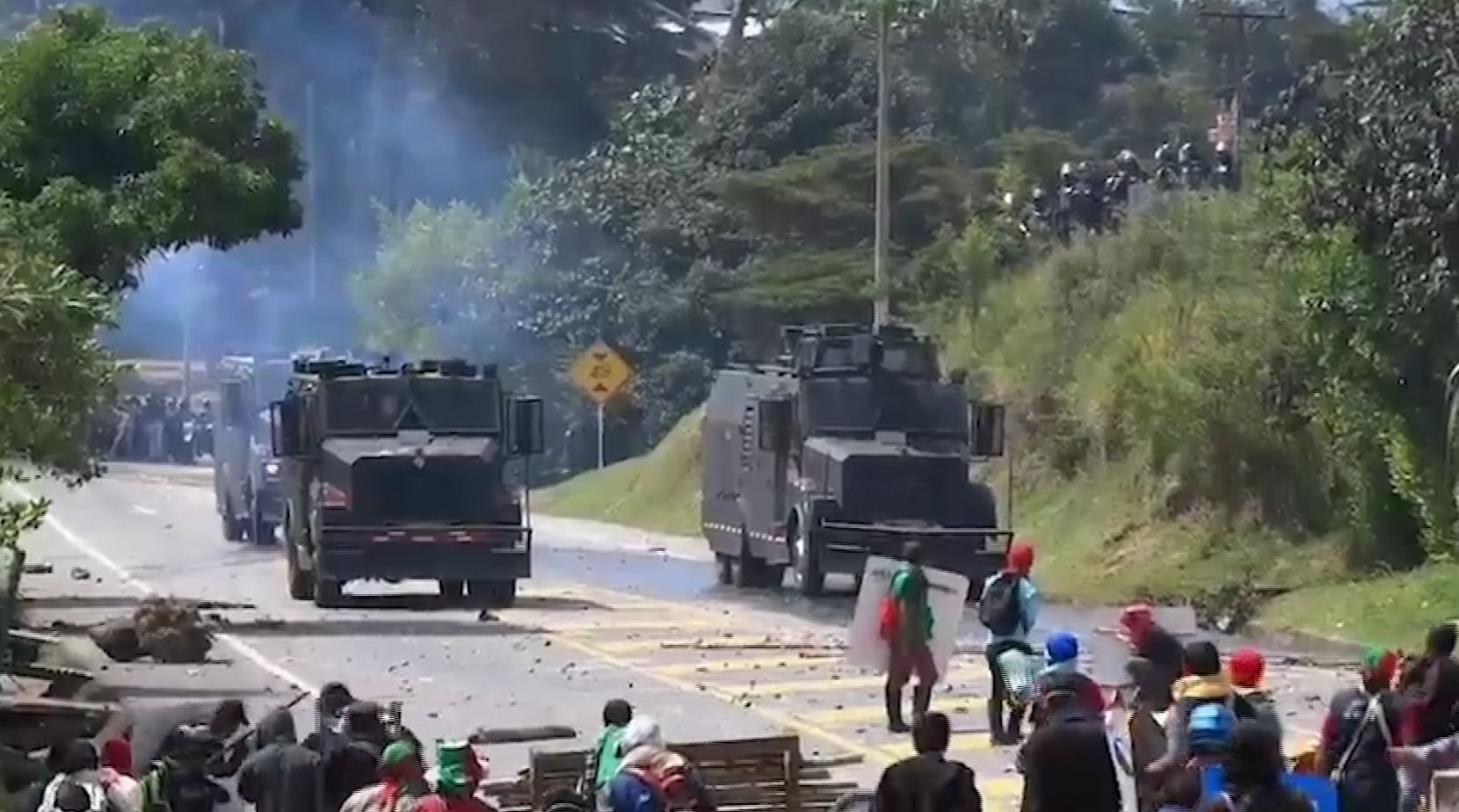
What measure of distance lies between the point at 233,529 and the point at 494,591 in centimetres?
1512

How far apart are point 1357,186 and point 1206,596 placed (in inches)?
186

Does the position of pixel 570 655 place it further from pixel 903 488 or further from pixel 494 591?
pixel 903 488

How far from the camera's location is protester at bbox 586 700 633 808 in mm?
12945

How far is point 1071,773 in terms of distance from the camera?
36.1ft

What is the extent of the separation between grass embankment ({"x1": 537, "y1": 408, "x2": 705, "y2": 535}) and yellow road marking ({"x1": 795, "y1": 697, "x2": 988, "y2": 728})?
2743 cm

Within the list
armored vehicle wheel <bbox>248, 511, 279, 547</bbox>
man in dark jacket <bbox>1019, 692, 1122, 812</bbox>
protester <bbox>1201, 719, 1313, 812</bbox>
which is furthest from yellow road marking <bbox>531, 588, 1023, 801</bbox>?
armored vehicle wheel <bbox>248, 511, 279, 547</bbox>

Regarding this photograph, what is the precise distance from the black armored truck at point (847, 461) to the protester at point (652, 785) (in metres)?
19.2

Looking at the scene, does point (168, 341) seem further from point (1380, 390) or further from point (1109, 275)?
point (1380, 390)

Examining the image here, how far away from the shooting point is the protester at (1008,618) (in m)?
19.4

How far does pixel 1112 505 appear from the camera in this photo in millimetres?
39188

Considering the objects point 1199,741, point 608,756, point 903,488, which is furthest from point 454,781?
point 903,488

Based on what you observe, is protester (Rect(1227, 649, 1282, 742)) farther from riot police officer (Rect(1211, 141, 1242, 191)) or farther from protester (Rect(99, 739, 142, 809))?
riot police officer (Rect(1211, 141, 1242, 191))

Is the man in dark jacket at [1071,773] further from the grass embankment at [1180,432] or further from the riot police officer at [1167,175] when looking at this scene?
the riot police officer at [1167,175]

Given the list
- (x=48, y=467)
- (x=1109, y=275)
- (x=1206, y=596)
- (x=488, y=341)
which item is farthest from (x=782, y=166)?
(x=48, y=467)
